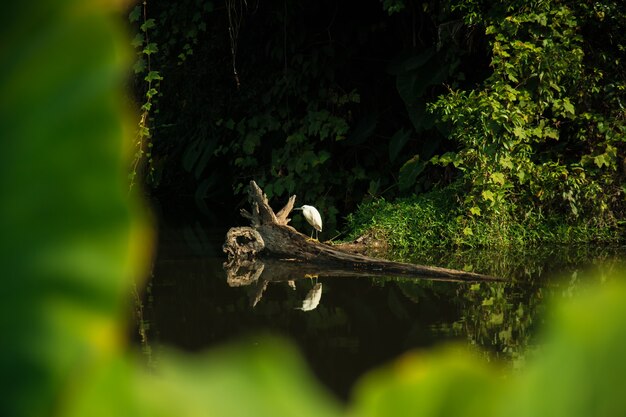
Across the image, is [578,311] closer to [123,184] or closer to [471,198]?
[123,184]

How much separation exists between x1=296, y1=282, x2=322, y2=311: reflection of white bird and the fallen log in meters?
0.39

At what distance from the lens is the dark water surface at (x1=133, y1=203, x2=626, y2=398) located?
352 centimetres

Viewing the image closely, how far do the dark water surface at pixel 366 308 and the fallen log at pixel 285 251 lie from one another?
0.45ft

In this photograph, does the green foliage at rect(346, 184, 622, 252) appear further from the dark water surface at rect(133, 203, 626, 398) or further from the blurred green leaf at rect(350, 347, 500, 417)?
the blurred green leaf at rect(350, 347, 500, 417)

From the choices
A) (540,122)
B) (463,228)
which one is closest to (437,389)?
(463,228)

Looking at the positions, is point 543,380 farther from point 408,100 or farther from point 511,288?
point 408,100

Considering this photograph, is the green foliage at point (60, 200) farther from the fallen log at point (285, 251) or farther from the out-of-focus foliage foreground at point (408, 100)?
the out-of-focus foliage foreground at point (408, 100)

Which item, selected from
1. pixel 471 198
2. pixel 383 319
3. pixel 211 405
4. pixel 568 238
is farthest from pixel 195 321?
pixel 211 405

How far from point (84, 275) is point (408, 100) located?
6730 millimetres

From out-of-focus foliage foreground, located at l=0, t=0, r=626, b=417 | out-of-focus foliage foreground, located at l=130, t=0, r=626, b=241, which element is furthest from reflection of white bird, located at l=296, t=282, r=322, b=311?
out-of-focus foliage foreground, located at l=0, t=0, r=626, b=417

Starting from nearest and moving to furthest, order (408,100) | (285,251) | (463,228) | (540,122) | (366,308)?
(366,308), (285,251), (463,228), (540,122), (408,100)

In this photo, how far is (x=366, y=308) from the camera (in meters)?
4.23

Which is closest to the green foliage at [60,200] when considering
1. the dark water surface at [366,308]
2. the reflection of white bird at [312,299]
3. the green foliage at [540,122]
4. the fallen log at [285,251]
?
the dark water surface at [366,308]

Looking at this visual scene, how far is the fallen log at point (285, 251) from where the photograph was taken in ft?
16.9
